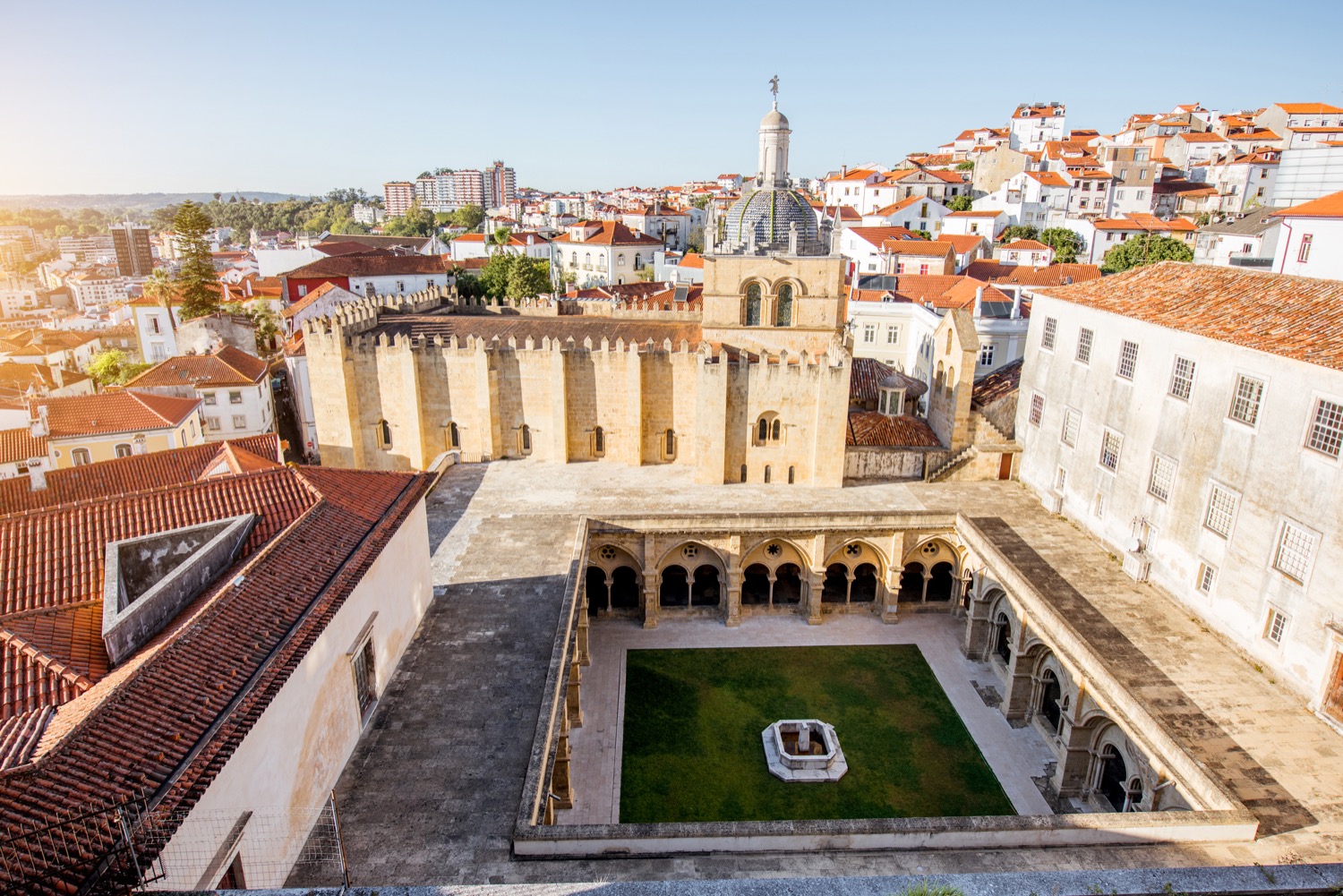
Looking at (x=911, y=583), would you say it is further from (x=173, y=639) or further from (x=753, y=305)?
(x=173, y=639)

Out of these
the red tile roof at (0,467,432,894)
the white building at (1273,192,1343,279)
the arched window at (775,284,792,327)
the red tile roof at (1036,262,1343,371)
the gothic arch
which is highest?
the white building at (1273,192,1343,279)

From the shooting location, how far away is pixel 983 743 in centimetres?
2431

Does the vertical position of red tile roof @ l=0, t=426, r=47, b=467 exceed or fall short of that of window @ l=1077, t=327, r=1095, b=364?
it falls short

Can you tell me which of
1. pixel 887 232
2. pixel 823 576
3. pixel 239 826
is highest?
pixel 887 232

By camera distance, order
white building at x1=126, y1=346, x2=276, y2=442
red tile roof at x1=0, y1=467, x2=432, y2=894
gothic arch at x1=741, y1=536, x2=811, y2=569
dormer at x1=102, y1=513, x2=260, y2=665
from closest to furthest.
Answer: red tile roof at x1=0, y1=467, x2=432, y2=894 < dormer at x1=102, y1=513, x2=260, y2=665 < gothic arch at x1=741, y1=536, x2=811, y2=569 < white building at x1=126, y1=346, x2=276, y2=442

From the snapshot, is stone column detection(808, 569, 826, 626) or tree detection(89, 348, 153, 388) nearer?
stone column detection(808, 569, 826, 626)

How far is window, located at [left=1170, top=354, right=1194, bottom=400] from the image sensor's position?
2291 cm

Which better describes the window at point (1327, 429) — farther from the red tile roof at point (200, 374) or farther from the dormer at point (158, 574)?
the red tile roof at point (200, 374)

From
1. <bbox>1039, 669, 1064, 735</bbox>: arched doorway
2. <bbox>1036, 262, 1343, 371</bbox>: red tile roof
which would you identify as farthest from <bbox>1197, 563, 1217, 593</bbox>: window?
<bbox>1036, 262, 1343, 371</bbox>: red tile roof

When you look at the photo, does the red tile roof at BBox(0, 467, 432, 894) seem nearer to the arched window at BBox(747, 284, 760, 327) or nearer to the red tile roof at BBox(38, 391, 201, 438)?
the arched window at BBox(747, 284, 760, 327)

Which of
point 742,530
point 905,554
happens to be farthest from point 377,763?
point 905,554

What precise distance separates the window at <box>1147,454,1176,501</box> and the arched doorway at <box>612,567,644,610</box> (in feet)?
60.1

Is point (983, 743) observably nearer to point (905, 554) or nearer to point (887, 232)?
point (905, 554)

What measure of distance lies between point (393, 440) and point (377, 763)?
76.9ft
